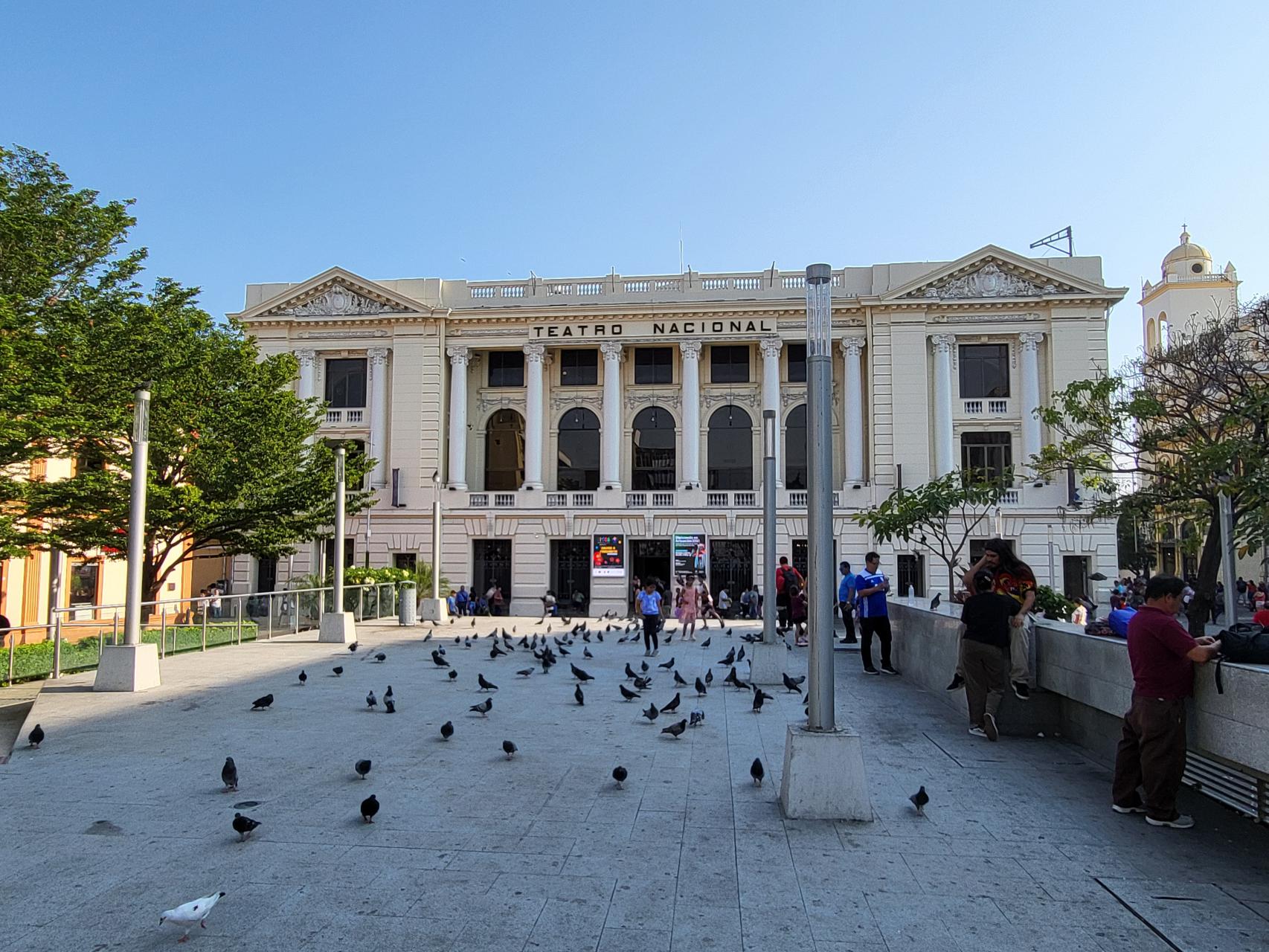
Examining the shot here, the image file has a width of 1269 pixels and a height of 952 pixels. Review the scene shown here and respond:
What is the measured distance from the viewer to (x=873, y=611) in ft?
46.3

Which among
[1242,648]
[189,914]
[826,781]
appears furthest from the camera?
[826,781]

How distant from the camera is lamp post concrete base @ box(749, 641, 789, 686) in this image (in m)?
13.1

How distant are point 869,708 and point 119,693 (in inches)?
419

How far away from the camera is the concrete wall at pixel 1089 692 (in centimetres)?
564

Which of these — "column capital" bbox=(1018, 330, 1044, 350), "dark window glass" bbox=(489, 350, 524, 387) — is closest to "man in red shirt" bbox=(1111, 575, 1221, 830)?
"column capital" bbox=(1018, 330, 1044, 350)

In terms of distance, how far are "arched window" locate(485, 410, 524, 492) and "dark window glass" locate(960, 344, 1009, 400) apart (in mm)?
20761

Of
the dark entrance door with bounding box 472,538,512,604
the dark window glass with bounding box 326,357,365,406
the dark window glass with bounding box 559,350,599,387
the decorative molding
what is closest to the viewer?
the dark entrance door with bounding box 472,538,512,604

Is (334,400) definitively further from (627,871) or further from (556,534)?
(627,871)

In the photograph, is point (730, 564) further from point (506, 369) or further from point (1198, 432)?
point (1198, 432)

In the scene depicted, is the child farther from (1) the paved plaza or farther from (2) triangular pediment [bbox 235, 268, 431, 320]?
(2) triangular pediment [bbox 235, 268, 431, 320]

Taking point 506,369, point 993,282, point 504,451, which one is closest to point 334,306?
point 506,369

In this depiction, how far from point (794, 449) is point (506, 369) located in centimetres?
1457

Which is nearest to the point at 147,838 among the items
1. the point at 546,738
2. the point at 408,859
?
the point at 408,859

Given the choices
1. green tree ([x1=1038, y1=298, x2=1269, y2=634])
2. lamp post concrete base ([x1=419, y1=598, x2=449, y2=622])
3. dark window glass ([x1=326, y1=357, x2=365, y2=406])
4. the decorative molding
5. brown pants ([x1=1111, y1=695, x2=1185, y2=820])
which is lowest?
lamp post concrete base ([x1=419, y1=598, x2=449, y2=622])
